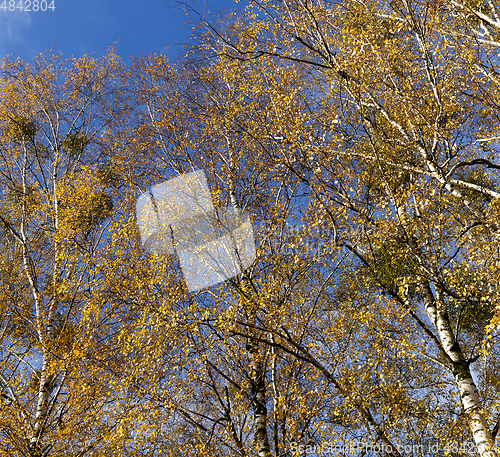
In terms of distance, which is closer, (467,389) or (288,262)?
(467,389)

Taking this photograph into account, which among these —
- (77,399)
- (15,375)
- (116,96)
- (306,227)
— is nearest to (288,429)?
(306,227)

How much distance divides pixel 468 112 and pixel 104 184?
11035mm

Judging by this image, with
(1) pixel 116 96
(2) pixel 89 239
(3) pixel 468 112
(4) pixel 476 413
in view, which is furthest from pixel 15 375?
(3) pixel 468 112

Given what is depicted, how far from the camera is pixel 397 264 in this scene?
8.45m

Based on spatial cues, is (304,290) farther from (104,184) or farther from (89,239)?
(104,184)

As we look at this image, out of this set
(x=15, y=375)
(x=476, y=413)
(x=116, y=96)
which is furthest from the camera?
(x=116, y=96)

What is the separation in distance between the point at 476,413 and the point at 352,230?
3.39 m

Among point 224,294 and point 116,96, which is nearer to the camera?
point 224,294

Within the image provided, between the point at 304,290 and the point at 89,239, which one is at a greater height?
the point at 89,239

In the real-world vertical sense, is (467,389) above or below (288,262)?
below

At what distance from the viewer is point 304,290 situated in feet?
27.8

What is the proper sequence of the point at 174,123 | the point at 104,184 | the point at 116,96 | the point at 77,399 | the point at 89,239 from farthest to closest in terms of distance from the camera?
the point at 116,96 → the point at 104,184 → the point at 89,239 → the point at 174,123 → the point at 77,399

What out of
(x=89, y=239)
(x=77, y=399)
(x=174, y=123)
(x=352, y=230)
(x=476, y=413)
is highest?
(x=174, y=123)

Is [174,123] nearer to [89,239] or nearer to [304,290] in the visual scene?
[89,239]
